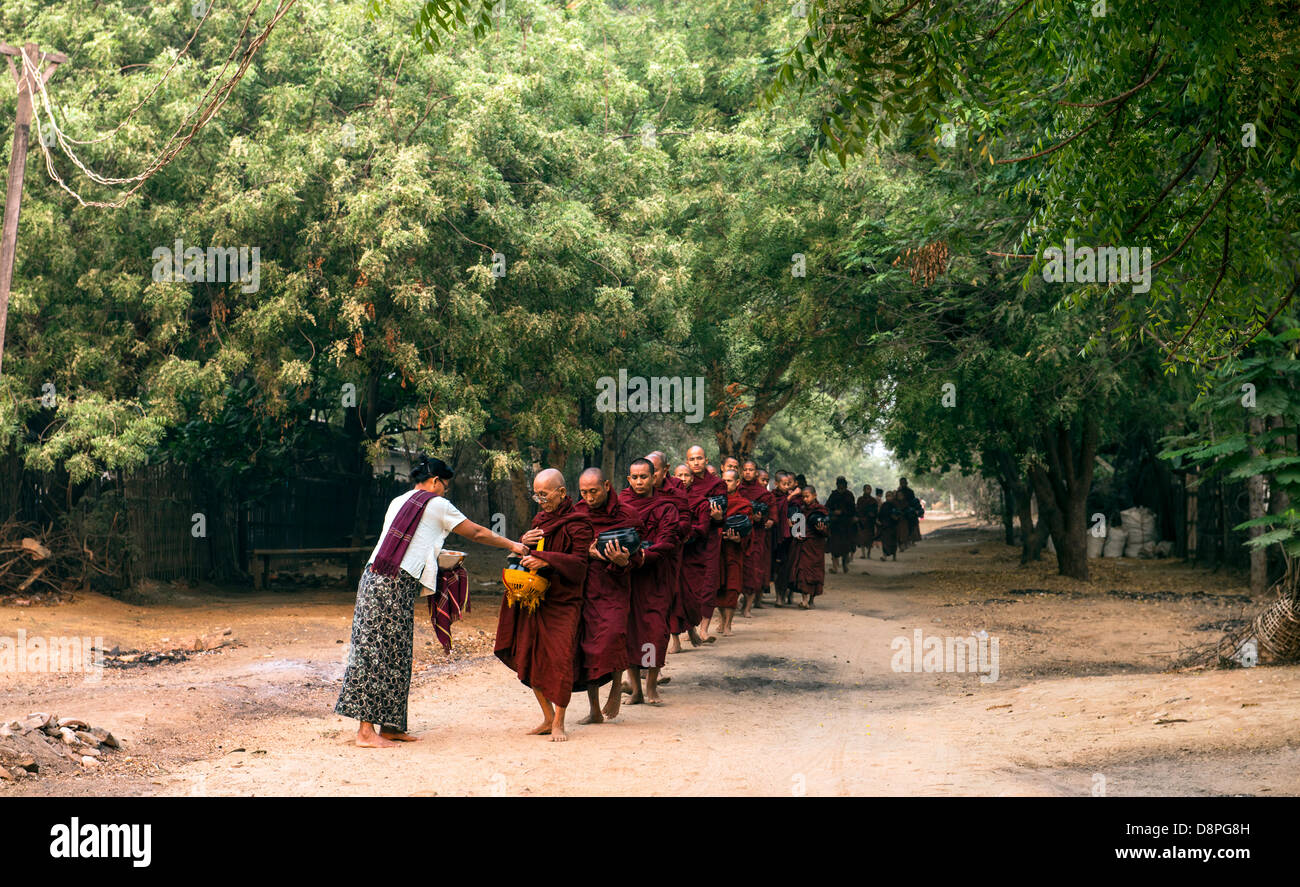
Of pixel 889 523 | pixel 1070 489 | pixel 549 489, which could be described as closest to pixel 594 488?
pixel 549 489

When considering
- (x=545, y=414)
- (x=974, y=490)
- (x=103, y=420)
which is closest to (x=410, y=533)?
(x=103, y=420)

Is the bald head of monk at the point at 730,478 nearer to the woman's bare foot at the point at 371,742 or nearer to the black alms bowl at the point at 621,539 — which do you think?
the black alms bowl at the point at 621,539

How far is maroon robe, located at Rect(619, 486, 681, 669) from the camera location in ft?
29.2

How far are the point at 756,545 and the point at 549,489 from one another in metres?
7.92

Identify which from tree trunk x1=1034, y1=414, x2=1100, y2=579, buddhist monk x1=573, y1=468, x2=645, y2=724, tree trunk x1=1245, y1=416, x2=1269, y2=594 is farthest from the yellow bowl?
tree trunk x1=1034, y1=414, x2=1100, y2=579

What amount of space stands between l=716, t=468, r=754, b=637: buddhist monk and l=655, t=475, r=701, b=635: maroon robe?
1.59 m

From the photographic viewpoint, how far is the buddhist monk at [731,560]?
13375mm

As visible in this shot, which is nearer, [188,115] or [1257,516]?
[188,115]

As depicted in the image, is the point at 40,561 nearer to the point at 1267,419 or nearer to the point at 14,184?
the point at 14,184

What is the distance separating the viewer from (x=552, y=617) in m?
7.89

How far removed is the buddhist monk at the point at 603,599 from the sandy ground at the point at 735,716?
39cm

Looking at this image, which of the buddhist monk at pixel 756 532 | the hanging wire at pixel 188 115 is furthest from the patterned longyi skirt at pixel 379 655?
the buddhist monk at pixel 756 532

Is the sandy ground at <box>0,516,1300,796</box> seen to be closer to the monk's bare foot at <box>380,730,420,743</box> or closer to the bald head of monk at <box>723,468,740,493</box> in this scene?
the monk's bare foot at <box>380,730,420,743</box>

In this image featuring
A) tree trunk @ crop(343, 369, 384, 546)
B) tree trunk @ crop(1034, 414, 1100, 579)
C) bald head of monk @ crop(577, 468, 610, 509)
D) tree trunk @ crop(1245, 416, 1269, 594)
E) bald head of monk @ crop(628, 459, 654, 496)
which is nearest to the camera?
bald head of monk @ crop(577, 468, 610, 509)
